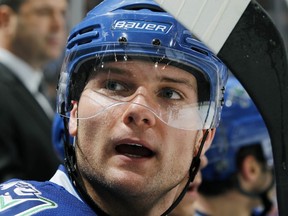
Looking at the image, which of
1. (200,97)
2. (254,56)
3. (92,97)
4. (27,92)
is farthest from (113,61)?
(27,92)

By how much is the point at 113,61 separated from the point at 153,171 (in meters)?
0.32

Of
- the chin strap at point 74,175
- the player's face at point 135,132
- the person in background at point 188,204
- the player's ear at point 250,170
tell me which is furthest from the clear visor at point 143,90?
the player's ear at point 250,170

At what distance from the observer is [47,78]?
25.2 ft

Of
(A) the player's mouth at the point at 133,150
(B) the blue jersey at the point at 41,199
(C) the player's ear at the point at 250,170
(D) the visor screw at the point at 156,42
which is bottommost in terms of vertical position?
(C) the player's ear at the point at 250,170

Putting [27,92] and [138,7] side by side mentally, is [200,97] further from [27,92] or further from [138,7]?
[27,92]

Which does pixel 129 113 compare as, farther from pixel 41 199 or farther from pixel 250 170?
pixel 250 170

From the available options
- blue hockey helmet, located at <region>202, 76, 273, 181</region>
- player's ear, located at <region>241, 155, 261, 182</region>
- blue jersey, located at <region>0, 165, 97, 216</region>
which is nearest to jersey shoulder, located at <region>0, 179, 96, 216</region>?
blue jersey, located at <region>0, 165, 97, 216</region>

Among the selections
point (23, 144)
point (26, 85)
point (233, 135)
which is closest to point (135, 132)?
point (233, 135)

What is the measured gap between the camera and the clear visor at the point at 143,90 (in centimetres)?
220

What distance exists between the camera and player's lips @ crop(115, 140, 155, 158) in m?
2.14

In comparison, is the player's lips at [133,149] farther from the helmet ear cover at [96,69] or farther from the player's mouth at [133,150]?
the helmet ear cover at [96,69]

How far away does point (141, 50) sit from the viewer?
7.32 ft

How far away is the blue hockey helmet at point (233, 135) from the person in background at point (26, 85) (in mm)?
794

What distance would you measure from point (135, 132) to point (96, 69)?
0.25 m
